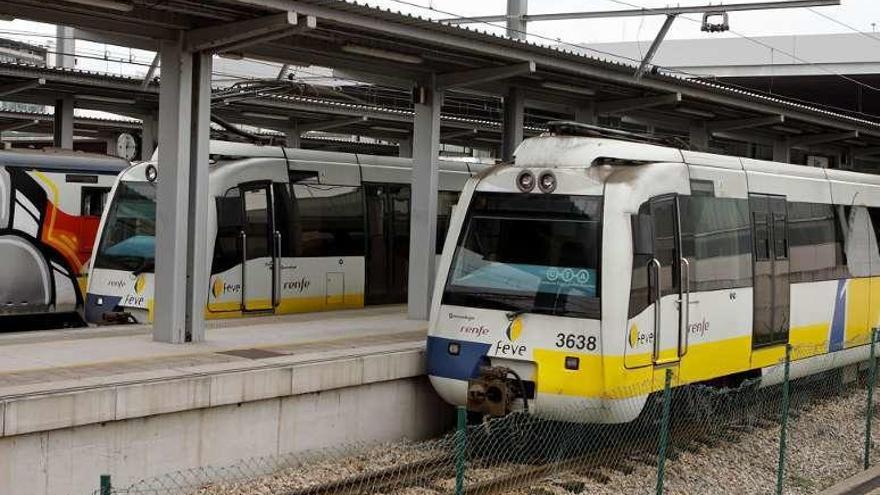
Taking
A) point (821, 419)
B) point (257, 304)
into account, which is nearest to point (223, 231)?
point (257, 304)

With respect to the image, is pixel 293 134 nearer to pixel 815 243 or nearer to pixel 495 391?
pixel 815 243

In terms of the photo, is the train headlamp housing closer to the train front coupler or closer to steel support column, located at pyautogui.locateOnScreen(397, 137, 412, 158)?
the train front coupler

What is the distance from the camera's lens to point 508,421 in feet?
32.3

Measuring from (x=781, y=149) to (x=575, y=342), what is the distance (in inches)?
601

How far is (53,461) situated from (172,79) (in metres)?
4.96

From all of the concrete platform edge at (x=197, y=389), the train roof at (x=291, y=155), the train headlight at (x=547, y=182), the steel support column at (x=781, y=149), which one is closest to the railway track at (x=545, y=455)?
the concrete platform edge at (x=197, y=389)

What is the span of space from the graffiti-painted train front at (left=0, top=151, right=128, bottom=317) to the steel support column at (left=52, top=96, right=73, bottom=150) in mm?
6311

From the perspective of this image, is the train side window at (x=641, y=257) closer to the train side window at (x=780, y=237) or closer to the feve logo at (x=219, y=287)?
the train side window at (x=780, y=237)

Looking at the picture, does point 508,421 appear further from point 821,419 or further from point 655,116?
point 655,116

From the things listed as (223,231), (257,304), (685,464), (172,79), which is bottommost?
(685,464)

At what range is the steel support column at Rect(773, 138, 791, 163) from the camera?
23141 millimetres

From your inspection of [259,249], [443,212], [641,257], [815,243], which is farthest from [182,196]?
[815,243]

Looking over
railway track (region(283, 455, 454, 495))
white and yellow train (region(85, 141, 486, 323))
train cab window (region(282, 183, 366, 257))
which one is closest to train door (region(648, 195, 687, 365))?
railway track (region(283, 455, 454, 495))

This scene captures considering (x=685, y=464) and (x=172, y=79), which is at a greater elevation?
(x=172, y=79)
